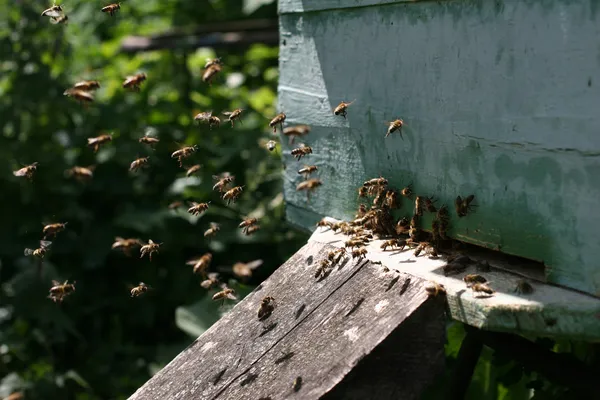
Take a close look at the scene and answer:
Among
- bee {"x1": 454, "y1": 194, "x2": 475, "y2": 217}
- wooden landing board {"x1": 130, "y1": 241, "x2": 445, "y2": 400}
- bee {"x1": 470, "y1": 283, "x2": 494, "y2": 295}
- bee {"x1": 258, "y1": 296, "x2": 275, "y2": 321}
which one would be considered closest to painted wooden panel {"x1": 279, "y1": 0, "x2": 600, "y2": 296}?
bee {"x1": 454, "y1": 194, "x2": 475, "y2": 217}

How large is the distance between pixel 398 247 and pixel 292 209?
30.9 inches

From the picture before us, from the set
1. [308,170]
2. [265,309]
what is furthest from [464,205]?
[308,170]

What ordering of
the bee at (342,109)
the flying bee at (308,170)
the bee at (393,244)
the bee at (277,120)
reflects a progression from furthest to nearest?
1. the bee at (277,120)
2. the flying bee at (308,170)
3. the bee at (342,109)
4. the bee at (393,244)

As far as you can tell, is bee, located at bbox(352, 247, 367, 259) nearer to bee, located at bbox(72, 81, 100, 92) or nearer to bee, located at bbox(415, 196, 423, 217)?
bee, located at bbox(415, 196, 423, 217)

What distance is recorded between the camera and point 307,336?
1.93 m

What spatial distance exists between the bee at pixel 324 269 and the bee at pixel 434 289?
0.41 metres

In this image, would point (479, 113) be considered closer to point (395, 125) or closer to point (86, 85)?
point (395, 125)

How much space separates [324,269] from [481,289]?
550 mm

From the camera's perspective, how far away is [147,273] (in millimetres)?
5250

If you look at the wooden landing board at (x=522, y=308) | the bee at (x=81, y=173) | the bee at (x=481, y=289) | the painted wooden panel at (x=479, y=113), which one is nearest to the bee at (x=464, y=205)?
the painted wooden panel at (x=479, y=113)

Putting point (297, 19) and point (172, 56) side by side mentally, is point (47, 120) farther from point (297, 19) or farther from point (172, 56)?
point (297, 19)

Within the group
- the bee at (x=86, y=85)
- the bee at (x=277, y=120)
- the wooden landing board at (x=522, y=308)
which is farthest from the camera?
the bee at (x=86, y=85)

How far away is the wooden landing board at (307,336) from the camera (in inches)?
69.6

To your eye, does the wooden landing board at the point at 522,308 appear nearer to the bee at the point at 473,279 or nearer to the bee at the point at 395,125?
the bee at the point at 473,279
